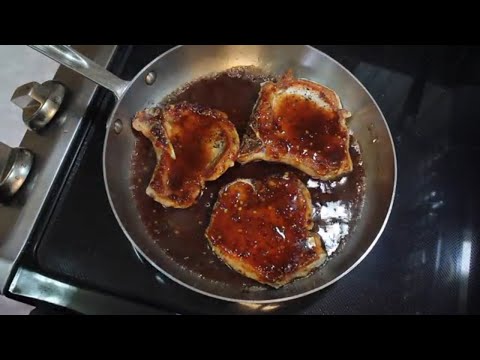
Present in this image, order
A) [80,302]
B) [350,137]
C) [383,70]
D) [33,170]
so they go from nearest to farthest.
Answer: [80,302] < [33,170] < [350,137] < [383,70]

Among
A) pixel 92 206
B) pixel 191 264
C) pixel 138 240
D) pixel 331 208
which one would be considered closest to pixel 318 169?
pixel 331 208

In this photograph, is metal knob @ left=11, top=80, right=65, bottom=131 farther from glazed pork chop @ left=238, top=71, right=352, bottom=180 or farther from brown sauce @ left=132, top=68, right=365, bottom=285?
glazed pork chop @ left=238, top=71, right=352, bottom=180

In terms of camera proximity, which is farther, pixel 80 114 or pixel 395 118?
pixel 395 118

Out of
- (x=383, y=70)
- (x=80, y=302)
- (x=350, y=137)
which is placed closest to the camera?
(x=80, y=302)

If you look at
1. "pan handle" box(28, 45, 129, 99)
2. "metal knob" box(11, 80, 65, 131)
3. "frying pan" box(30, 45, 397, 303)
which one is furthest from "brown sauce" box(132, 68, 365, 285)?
"metal knob" box(11, 80, 65, 131)

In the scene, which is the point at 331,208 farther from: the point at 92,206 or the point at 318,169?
the point at 92,206

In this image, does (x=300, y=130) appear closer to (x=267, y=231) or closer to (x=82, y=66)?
(x=267, y=231)
